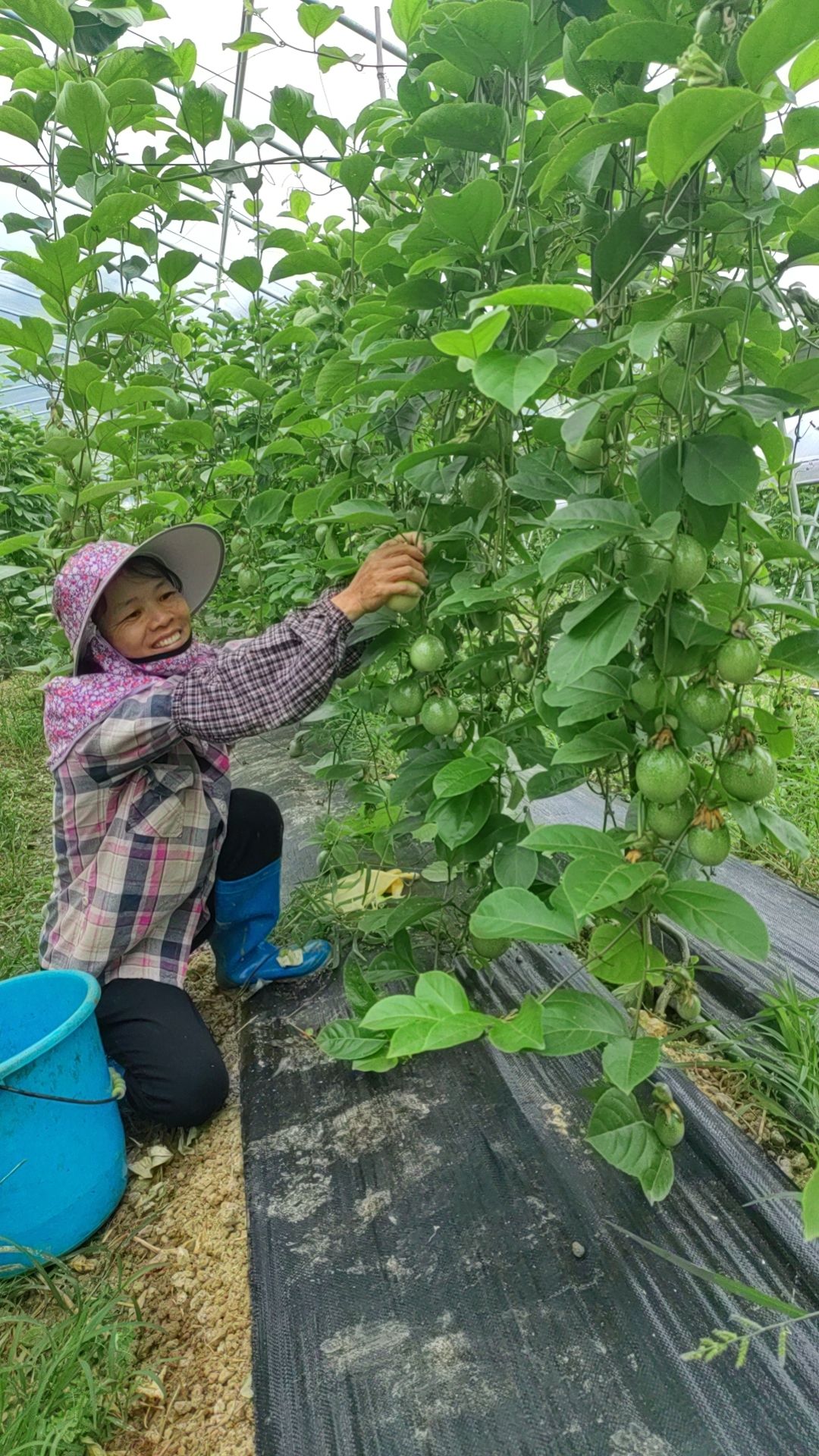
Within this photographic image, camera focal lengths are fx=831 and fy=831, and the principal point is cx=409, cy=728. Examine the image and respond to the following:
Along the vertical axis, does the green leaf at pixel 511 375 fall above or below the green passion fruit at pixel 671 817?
above

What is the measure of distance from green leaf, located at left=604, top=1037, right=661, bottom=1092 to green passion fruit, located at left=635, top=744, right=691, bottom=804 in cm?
21

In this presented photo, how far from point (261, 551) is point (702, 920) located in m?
1.97

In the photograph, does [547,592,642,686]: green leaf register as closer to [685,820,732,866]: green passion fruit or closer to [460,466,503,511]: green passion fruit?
[685,820,732,866]: green passion fruit

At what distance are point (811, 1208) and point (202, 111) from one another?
167cm

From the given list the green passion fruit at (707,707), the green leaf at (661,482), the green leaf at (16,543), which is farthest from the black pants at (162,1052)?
the green leaf at (661,482)

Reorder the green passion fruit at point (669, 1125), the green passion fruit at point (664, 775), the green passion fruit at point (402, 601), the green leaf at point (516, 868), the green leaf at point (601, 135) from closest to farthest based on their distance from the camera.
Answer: the green leaf at point (601, 135), the green passion fruit at point (664, 775), the green passion fruit at point (669, 1125), the green leaf at point (516, 868), the green passion fruit at point (402, 601)

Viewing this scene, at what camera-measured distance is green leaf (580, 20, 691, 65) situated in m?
0.59

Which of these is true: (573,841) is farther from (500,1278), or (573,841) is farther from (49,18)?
(49,18)

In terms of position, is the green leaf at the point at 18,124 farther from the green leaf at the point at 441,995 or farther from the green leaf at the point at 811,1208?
the green leaf at the point at 811,1208

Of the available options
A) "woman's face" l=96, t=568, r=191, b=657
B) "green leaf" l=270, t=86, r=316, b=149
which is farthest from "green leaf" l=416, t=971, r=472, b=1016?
"green leaf" l=270, t=86, r=316, b=149

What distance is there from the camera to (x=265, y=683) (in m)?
1.23

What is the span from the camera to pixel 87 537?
151 centimetres

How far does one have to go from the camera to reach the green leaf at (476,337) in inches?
20.3

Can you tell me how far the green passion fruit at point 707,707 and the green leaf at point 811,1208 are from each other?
1.15 feet
